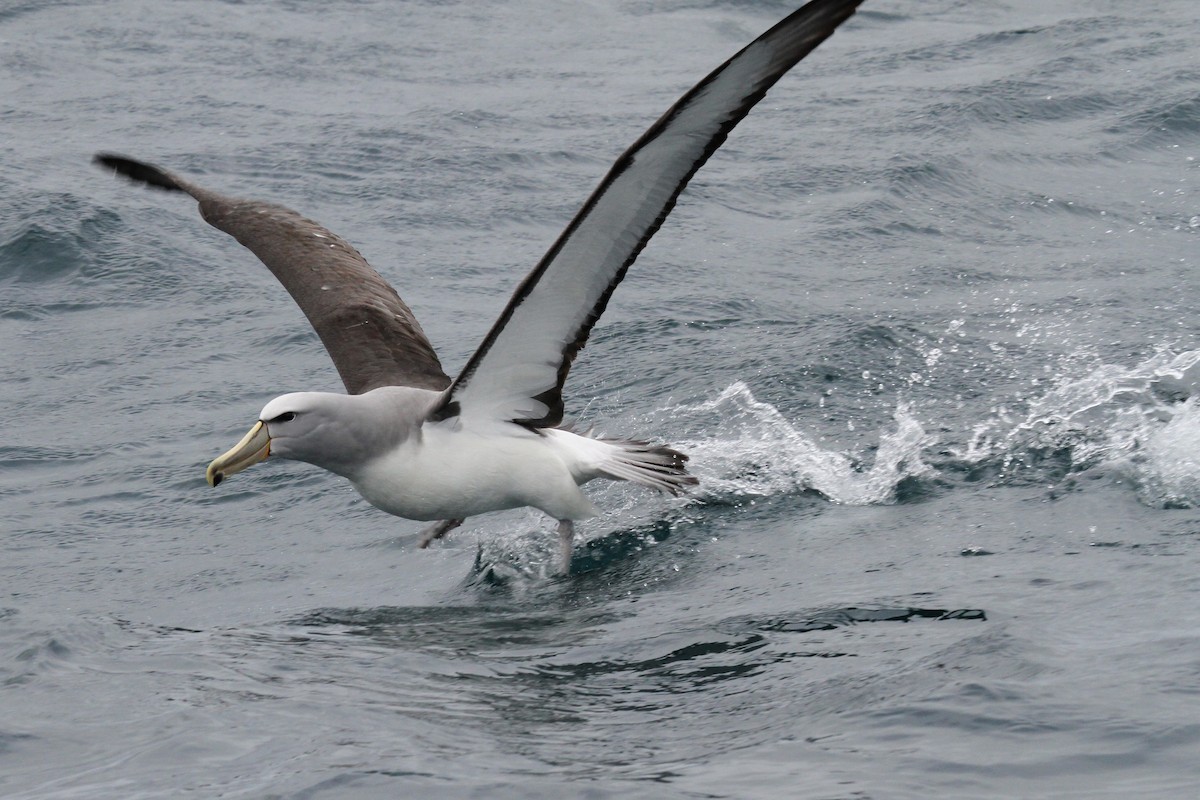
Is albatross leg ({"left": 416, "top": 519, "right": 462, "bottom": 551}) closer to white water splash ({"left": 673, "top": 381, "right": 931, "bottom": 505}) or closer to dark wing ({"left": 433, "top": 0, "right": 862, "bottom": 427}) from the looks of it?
dark wing ({"left": 433, "top": 0, "right": 862, "bottom": 427})

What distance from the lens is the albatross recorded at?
6.86 meters

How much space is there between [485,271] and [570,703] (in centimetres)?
852

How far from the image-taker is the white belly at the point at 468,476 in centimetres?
793

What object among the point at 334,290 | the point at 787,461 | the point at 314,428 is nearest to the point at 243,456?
the point at 314,428

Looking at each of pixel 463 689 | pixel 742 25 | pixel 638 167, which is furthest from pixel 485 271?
pixel 742 25

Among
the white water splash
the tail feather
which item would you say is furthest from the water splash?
the tail feather

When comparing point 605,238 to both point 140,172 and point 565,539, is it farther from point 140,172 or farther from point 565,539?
point 140,172

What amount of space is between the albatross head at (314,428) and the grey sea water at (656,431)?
0.84 meters

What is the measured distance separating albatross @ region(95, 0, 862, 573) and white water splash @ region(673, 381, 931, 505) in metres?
0.63

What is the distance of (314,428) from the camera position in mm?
7738

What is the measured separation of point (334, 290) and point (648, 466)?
2255mm

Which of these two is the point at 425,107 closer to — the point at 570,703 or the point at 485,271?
the point at 485,271

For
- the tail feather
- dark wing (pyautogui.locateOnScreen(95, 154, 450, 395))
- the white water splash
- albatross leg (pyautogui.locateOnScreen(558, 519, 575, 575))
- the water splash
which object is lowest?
albatross leg (pyautogui.locateOnScreen(558, 519, 575, 575))

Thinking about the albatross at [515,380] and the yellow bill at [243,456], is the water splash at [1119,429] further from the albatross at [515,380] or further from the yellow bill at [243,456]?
the yellow bill at [243,456]
